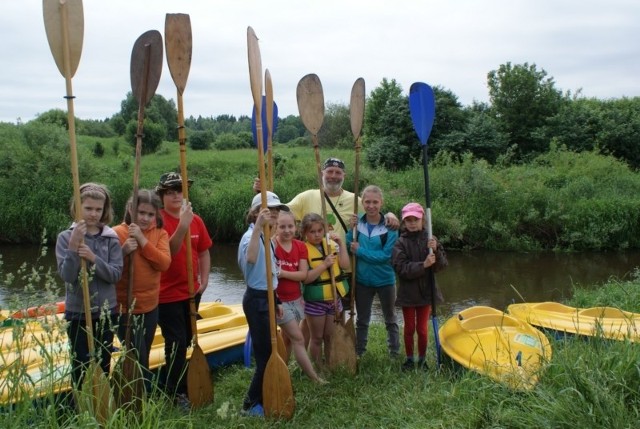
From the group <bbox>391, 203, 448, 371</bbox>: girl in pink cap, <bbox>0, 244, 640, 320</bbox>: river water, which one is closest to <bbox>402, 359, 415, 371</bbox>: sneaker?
<bbox>391, 203, 448, 371</bbox>: girl in pink cap

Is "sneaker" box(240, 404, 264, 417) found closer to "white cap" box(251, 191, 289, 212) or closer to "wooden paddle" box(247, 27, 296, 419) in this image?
"wooden paddle" box(247, 27, 296, 419)

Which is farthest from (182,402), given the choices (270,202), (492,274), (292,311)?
(492,274)

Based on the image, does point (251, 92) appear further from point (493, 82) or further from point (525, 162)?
point (493, 82)

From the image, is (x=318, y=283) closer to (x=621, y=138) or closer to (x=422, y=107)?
(x=422, y=107)

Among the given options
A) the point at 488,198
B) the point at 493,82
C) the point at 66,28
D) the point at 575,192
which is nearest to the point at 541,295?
the point at 488,198

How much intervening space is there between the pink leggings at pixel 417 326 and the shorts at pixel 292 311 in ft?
2.53

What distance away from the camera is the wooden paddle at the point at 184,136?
137 inches

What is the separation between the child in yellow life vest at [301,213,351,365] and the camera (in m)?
3.97

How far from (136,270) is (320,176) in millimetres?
1473

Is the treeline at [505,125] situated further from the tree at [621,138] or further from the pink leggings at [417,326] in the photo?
the pink leggings at [417,326]

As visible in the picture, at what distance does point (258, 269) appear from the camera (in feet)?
11.2

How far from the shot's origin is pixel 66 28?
2943 millimetres

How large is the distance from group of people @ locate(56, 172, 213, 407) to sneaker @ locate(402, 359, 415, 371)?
1.54 meters

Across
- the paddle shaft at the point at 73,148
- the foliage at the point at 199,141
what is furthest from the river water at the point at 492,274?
the foliage at the point at 199,141
